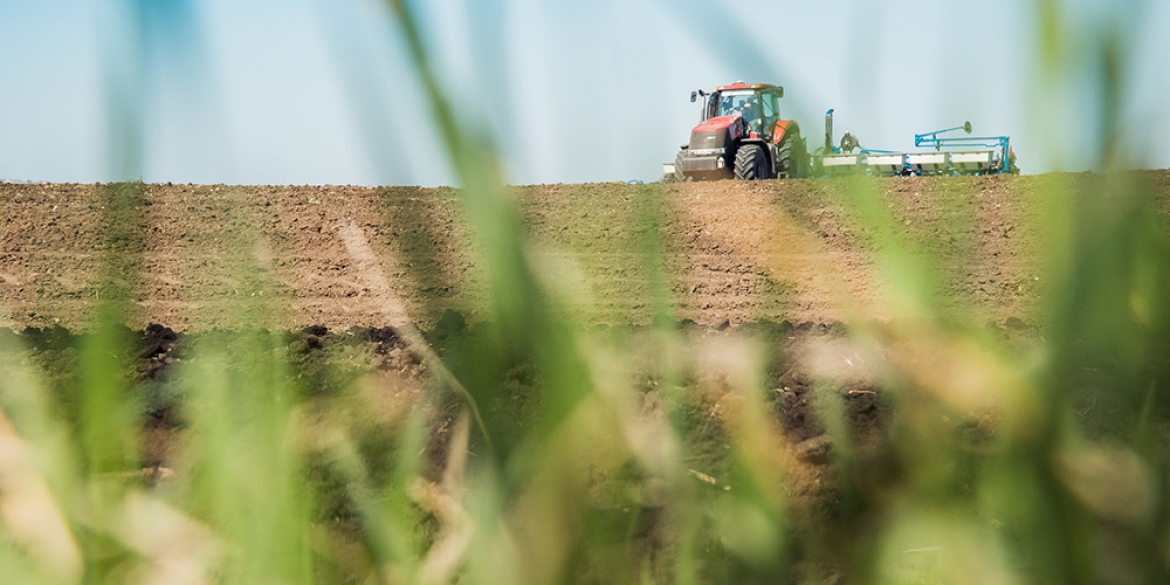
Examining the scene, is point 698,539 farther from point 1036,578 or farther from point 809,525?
point 1036,578

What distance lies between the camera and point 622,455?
0.57 m

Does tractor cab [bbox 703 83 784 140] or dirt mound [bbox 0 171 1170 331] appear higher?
tractor cab [bbox 703 83 784 140]

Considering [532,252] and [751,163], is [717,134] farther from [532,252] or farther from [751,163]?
[532,252]

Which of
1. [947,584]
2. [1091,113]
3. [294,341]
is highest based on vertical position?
[1091,113]

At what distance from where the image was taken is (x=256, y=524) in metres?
0.52

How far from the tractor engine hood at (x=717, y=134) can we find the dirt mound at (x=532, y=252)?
252cm

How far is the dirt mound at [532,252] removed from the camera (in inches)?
20.3

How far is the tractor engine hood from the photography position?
10.3 m

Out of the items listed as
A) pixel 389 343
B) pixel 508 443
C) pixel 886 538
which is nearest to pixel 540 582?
pixel 508 443

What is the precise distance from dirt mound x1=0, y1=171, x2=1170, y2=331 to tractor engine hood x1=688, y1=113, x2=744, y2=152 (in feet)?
8.28

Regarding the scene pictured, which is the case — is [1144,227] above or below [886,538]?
above

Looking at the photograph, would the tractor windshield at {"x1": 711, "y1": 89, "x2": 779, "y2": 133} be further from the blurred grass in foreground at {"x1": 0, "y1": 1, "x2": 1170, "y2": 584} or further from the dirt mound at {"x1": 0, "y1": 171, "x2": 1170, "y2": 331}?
the blurred grass in foreground at {"x1": 0, "y1": 1, "x2": 1170, "y2": 584}

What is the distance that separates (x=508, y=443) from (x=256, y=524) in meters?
0.14

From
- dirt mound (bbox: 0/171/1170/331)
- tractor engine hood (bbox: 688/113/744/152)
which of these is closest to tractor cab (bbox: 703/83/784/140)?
tractor engine hood (bbox: 688/113/744/152)
